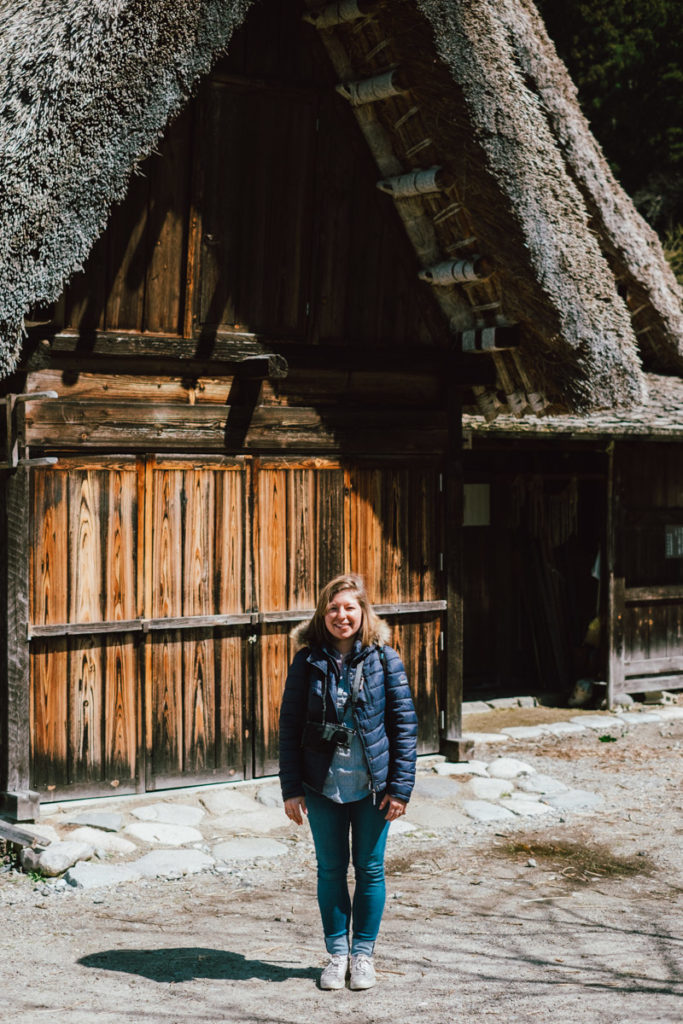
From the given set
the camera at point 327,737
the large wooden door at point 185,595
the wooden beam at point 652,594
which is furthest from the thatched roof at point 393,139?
the wooden beam at point 652,594

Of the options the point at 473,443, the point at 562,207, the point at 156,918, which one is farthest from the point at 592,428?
the point at 156,918

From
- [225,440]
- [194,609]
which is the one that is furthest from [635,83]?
[194,609]

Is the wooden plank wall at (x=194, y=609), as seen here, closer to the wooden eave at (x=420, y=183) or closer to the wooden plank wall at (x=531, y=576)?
the wooden eave at (x=420, y=183)

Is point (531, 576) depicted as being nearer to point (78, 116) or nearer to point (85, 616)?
point (85, 616)

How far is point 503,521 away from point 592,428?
1.74 m

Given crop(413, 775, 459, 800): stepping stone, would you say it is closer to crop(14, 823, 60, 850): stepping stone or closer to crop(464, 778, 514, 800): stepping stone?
crop(464, 778, 514, 800): stepping stone

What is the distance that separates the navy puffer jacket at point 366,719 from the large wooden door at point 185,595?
8.69 ft

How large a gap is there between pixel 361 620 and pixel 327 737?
46 cm

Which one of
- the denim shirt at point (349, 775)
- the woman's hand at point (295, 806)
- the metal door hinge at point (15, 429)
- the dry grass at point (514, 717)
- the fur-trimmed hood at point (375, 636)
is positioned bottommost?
the dry grass at point (514, 717)

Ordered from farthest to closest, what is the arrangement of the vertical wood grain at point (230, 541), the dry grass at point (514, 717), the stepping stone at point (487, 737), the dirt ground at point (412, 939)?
the dry grass at point (514, 717) < the stepping stone at point (487, 737) < the vertical wood grain at point (230, 541) < the dirt ground at point (412, 939)

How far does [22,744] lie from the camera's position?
6.46 meters

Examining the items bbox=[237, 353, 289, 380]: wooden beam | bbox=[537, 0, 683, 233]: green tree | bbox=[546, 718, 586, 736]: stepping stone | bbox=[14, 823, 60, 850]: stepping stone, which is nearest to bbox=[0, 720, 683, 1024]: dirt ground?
bbox=[14, 823, 60, 850]: stepping stone

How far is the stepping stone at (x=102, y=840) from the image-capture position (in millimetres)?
6160

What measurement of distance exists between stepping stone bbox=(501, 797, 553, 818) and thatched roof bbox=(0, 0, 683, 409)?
2.64m
